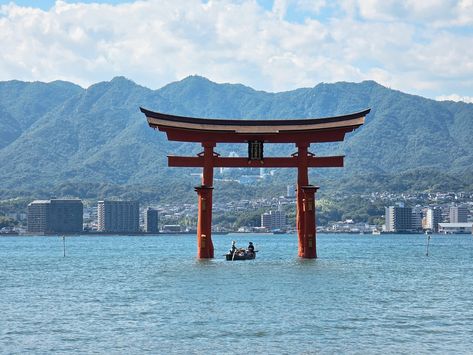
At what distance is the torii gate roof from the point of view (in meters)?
60.7

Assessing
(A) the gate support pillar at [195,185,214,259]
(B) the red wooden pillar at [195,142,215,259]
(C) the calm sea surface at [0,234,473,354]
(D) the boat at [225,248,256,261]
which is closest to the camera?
(C) the calm sea surface at [0,234,473,354]

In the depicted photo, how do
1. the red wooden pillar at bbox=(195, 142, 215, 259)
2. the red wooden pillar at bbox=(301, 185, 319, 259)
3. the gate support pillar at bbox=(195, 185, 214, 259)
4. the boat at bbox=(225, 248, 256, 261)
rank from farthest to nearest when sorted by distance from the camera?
the boat at bbox=(225, 248, 256, 261), the red wooden pillar at bbox=(195, 142, 215, 259), the gate support pillar at bbox=(195, 185, 214, 259), the red wooden pillar at bbox=(301, 185, 319, 259)

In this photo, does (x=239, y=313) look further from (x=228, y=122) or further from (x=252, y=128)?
(x=228, y=122)

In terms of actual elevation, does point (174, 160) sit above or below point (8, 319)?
above

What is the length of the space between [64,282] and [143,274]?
6.39 metres

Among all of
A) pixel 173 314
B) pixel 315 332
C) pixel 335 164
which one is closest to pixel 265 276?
pixel 335 164

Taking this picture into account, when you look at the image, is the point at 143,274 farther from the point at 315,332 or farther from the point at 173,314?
the point at 315,332

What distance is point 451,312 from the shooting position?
37281mm

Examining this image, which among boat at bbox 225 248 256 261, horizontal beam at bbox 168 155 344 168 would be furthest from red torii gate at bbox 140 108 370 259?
boat at bbox 225 248 256 261

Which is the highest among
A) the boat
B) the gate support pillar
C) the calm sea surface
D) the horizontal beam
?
the horizontal beam

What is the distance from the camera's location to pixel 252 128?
6197 cm

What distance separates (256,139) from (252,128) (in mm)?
840

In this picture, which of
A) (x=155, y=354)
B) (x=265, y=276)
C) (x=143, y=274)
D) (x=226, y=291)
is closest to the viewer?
(x=155, y=354)

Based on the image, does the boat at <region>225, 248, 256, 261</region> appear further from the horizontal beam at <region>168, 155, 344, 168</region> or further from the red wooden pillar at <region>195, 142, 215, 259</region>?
the horizontal beam at <region>168, 155, 344, 168</region>
